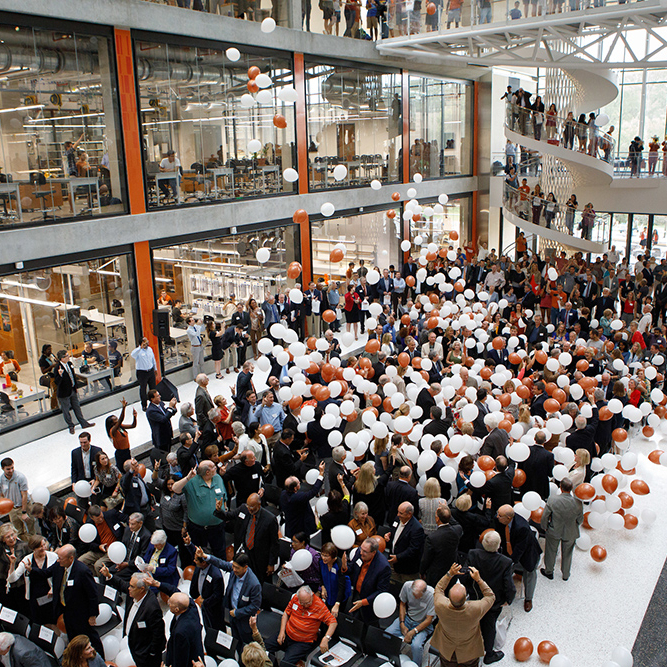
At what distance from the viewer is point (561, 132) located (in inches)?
667

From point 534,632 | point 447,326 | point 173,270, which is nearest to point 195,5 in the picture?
point 173,270

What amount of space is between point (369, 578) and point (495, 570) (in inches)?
43.4

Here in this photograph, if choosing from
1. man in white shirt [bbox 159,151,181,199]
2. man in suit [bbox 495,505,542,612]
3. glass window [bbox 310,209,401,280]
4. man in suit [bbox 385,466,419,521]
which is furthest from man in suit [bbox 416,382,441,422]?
glass window [bbox 310,209,401,280]

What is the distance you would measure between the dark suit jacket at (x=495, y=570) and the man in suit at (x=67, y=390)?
7328 mm

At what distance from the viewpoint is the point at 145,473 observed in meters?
7.61

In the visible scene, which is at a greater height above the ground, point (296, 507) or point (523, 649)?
point (296, 507)

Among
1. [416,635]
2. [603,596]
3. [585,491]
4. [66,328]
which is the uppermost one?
[66,328]

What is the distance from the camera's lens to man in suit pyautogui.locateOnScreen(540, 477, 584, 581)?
6562 millimetres

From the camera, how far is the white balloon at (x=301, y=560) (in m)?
5.60

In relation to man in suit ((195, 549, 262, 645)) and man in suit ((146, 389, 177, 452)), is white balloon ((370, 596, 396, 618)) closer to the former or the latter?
man in suit ((195, 549, 262, 645))

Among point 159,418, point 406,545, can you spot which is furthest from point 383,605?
point 159,418

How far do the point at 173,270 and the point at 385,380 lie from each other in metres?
5.85

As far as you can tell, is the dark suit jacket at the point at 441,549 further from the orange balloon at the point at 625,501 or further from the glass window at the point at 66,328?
the glass window at the point at 66,328

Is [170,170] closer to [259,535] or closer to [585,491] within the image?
[259,535]
